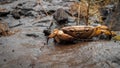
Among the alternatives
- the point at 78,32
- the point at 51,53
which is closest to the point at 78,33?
the point at 78,32

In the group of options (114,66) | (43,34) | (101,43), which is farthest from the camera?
(43,34)

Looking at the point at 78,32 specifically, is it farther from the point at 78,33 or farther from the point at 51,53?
the point at 51,53

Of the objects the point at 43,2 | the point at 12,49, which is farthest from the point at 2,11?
the point at 12,49

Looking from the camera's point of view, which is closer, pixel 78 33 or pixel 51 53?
pixel 51 53

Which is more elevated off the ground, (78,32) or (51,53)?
(78,32)

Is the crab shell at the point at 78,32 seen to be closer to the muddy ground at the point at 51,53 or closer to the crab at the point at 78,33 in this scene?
the crab at the point at 78,33

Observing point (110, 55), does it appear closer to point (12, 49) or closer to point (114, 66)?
point (114, 66)
